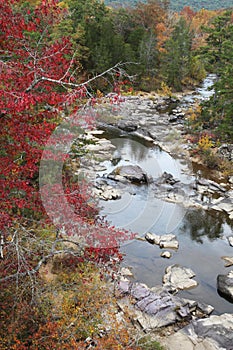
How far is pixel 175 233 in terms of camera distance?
11.0m

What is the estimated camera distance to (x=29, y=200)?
20.7 feet

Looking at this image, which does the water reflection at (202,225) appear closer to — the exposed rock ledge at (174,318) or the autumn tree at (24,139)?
the exposed rock ledge at (174,318)

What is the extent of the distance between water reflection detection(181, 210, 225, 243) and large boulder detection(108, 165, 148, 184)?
3188 millimetres

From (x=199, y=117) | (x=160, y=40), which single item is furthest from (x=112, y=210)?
(x=160, y=40)

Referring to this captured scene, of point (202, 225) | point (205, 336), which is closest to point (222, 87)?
point (202, 225)

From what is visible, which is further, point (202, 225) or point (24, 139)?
point (202, 225)

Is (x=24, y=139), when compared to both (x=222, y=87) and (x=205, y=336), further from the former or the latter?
(x=222, y=87)

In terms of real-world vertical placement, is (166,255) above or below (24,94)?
below

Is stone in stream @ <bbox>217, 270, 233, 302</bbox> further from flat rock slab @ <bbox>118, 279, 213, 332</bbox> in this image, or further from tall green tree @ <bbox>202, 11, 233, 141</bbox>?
tall green tree @ <bbox>202, 11, 233, 141</bbox>

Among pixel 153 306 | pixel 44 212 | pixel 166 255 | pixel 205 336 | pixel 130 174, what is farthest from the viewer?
pixel 130 174

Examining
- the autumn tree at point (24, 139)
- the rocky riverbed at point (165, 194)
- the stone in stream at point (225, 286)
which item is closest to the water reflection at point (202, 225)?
the rocky riverbed at point (165, 194)

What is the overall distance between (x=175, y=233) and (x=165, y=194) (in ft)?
9.43

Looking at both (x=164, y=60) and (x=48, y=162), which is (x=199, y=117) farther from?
(x=48, y=162)

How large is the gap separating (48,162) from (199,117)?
15.6 m
